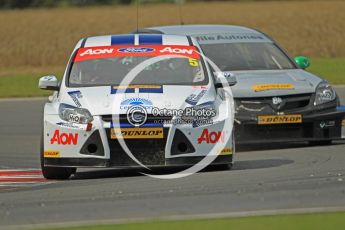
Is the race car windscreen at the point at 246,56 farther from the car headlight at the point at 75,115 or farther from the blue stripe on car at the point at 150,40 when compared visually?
the car headlight at the point at 75,115

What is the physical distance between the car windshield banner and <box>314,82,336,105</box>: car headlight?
2043 mm

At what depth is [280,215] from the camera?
8023 millimetres

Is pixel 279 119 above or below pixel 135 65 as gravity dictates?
below

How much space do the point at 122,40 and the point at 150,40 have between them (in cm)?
32

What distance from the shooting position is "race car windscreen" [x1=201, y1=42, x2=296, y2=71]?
1499 centimetres

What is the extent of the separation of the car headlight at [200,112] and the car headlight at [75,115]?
3.16 ft

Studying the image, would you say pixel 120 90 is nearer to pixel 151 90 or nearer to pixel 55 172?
pixel 151 90

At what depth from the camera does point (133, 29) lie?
52.2 m

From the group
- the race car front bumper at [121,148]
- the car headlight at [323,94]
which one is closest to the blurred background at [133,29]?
the car headlight at [323,94]

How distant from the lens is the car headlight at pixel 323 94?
13984 mm

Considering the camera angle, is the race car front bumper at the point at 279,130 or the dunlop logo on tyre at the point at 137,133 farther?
the race car front bumper at the point at 279,130

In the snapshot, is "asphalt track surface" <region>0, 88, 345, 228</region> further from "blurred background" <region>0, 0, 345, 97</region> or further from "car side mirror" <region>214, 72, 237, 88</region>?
"blurred background" <region>0, 0, 345, 97</region>

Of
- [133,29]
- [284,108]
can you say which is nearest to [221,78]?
[284,108]

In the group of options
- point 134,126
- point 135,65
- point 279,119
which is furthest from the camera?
point 279,119
